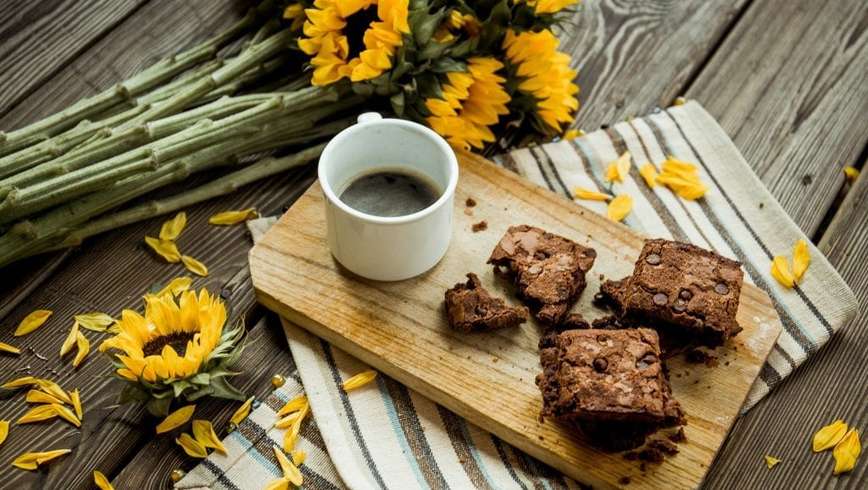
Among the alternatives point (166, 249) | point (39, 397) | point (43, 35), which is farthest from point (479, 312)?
point (43, 35)

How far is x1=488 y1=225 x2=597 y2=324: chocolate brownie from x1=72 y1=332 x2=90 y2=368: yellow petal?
61 cm

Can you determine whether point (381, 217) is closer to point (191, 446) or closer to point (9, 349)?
point (191, 446)

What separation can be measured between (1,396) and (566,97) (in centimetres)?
102

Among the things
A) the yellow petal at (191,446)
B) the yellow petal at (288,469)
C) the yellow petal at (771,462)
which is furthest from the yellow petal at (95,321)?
the yellow petal at (771,462)

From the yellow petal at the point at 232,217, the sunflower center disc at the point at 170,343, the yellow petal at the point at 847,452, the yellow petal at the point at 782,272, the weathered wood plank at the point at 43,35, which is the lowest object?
the yellow petal at the point at 847,452

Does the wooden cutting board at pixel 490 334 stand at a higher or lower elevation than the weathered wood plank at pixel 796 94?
lower

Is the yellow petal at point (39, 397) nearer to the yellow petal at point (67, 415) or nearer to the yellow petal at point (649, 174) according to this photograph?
the yellow petal at point (67, 415)

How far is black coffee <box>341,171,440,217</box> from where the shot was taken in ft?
4.65

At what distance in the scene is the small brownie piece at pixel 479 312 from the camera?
1.34m

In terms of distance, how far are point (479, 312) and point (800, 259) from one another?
0.56 m

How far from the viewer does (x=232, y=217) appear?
1.56 meters

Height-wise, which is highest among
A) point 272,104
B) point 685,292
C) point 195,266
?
point 272,104

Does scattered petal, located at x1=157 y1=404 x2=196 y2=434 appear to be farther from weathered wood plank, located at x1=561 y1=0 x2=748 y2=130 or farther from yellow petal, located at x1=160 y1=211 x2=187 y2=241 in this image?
weathered wood plank, located at x1=561 y1=0 x2=748 y2=130

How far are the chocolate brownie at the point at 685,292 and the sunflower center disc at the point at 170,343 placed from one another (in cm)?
63
